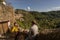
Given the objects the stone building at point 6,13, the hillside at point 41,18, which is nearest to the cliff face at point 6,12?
the stone building at point 6,13

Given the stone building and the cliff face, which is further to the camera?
the cliff face

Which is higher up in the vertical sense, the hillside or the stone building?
the stone building

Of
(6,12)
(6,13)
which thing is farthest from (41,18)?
(6,13)

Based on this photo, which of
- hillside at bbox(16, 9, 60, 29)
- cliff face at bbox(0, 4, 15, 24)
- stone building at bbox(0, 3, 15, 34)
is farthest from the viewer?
hillside at bbox(16, 9, 60, 29)

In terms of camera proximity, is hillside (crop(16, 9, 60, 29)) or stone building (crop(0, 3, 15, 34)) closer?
stone building (crop(0, 3, 15, 34))

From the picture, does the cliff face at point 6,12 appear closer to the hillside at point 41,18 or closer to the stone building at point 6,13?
the stone building at point 6,13

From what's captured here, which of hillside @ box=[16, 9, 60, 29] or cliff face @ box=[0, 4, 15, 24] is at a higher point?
cliff face @ box=[0, 4, 15, 24]

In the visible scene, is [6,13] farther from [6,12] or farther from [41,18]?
[41,18]

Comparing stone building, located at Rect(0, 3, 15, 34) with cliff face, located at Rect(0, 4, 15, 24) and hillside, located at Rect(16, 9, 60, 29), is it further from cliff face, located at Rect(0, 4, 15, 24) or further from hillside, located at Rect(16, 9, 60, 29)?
hillside, located at Rect(16, 9, 60, 29)

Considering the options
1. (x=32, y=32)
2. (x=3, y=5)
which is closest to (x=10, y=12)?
(x=3, y=5)

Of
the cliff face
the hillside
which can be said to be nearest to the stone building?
the cliff face

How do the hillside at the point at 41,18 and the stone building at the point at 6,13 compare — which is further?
the hillside at the point at 41,18

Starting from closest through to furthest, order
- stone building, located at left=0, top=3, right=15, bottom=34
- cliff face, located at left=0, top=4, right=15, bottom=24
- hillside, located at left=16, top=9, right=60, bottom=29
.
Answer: stone building, located at left=0, top=3, right=15, bottom=34 < cliff face, located at left=0, top=4, right=15, bottom=24 < hillside, located at left=16, top=9, right=60, bottom=29

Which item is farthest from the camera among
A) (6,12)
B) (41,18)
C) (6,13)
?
(41,18)
